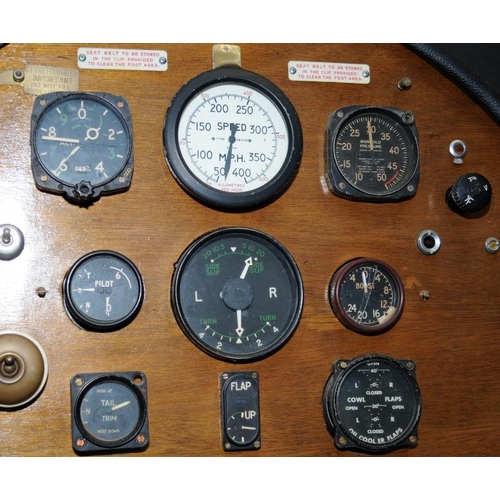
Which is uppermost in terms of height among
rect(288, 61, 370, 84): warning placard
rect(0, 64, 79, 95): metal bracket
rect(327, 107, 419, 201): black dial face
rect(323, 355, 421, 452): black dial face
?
rect(288, 61, 370, 84): warning placard

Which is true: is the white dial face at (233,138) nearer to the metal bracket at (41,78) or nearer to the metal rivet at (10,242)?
the metal bracket at (41,78)

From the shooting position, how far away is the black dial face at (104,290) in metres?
2.65

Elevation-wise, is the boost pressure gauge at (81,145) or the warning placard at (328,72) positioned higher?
the warning placard at (328,72)

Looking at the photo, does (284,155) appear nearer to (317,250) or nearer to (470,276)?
(317,250)

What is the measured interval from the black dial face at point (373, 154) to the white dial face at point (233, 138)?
179 mm

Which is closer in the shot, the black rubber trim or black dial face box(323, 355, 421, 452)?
black dial face box(323, 355, 421, 452)

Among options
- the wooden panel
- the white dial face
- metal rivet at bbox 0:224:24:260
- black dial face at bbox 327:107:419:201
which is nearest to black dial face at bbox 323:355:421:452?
the wooden panel

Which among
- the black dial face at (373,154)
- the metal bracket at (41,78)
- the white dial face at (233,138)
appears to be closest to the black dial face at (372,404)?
the black dial face at (373,154)

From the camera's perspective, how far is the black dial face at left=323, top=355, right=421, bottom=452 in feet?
8.98

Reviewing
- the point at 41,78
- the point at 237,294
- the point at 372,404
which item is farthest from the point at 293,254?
the point at 41,78

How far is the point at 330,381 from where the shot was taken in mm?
2781

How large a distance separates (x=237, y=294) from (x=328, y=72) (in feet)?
2.57

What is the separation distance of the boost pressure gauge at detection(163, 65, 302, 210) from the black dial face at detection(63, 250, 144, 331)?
0.32 meters

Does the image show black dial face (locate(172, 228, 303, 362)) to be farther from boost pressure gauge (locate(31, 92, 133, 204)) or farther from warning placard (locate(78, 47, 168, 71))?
warning placard (locate(78, 47, 168, 71))
